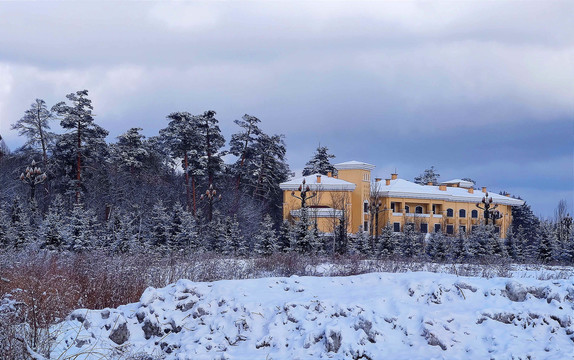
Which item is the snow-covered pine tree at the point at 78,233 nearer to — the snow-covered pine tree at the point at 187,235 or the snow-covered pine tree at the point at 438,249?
the snow-covered pine tree at the point at 187,235

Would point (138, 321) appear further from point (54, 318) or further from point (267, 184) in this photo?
point (267, 184)

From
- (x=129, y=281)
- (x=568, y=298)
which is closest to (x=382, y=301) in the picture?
(x=568, y=298)

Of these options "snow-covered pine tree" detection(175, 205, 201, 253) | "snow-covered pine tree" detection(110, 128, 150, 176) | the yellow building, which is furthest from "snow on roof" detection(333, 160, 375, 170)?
"snow-covered pine tree" detection(175, 205, 201, 253)

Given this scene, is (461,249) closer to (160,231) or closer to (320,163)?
(160,231)

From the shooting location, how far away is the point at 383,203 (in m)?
51.0

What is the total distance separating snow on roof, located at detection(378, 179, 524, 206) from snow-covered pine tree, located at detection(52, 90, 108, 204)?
24.9 metres

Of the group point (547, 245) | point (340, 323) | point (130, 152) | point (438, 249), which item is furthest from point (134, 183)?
point (340, 323)

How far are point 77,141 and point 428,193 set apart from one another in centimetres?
3188

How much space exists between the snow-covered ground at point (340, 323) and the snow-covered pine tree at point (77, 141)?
105ft

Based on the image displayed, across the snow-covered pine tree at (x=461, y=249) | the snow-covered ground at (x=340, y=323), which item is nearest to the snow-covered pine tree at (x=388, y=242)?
the snow-covered pine tree at (x=461, y=249)

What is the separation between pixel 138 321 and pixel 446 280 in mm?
5206

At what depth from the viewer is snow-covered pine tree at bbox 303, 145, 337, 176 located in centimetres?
6372

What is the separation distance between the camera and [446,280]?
923 cm

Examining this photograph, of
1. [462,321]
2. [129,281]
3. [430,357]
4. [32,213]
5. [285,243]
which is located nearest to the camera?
[430,357]
